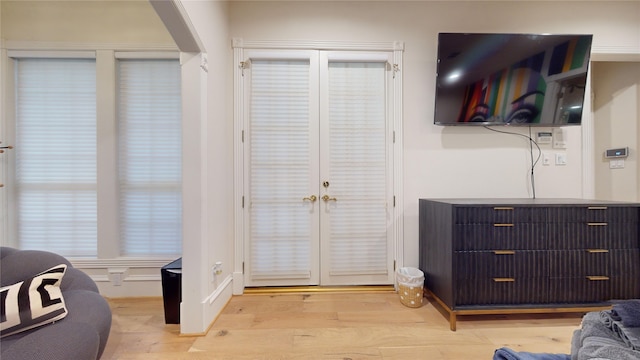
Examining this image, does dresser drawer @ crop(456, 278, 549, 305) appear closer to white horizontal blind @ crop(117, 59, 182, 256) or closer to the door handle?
the door handle

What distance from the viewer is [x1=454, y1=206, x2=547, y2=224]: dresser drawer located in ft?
5.78

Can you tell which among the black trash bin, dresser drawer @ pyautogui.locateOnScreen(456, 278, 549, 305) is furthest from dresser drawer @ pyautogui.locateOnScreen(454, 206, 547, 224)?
the black trash bin

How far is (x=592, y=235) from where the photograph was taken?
179cm

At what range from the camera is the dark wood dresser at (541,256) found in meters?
1.76

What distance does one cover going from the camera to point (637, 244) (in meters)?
1.80

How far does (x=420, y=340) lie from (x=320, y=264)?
1.02 m

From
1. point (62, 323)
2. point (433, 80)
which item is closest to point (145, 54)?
point (62, 323)

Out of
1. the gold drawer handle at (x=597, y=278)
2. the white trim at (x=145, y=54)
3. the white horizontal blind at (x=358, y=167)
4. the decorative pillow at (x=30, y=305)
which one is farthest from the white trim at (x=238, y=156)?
the gold drawer handle at (x=597, y=278)

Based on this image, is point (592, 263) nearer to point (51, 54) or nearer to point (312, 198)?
point (312, 198)

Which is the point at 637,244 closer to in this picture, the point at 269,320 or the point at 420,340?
the point at 420,340

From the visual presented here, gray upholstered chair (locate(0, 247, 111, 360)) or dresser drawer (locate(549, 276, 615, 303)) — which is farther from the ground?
gray upholstered chair (locate(0, 247, 111, 360))

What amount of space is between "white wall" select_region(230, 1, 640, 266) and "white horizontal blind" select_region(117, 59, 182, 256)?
1.64 metres

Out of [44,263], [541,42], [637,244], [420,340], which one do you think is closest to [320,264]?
[420,340]

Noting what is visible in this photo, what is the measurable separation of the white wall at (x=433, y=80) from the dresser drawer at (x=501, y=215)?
1.99 ft
